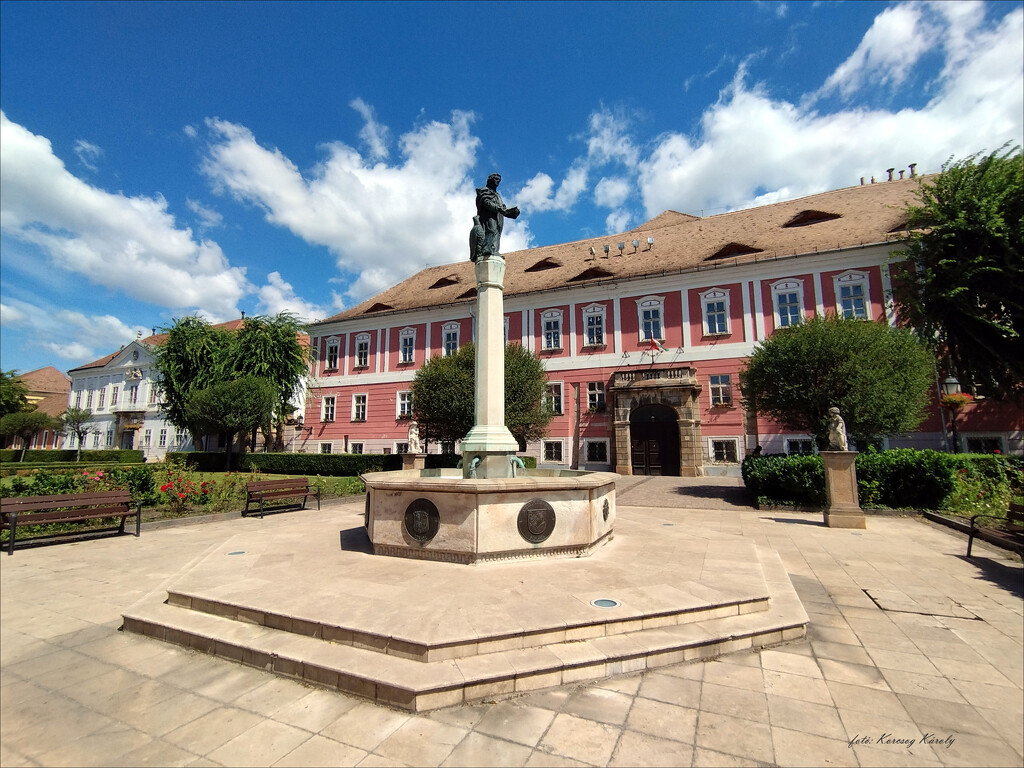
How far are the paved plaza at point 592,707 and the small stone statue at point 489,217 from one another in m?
5.87

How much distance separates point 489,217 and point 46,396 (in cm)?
8078

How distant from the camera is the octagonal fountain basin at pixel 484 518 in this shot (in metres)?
6.60

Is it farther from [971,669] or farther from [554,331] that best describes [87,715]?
[554,331]

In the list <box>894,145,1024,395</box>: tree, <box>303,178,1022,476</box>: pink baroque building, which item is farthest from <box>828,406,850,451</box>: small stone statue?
<box>303,178,1022,476</box>: pink baroque building

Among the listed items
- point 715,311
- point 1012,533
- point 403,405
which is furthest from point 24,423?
point 1012,533

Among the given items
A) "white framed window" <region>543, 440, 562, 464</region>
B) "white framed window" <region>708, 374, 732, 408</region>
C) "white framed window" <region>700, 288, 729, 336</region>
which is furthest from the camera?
"white framed window" <region>543, 440, 562, 464</region>

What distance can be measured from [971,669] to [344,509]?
13486 mm

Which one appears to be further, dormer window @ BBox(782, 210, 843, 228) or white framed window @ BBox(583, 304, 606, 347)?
white framed window @ BBox(583, 304, 606, 347)

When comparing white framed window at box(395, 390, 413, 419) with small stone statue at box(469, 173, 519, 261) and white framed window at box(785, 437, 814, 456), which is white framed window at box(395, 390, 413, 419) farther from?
small stone statue at box(469, 173, 519, 261)

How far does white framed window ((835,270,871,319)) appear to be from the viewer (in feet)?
74.4

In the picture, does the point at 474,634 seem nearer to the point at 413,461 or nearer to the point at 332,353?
the point at 413,461

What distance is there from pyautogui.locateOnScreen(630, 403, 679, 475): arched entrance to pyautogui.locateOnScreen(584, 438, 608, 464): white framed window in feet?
5.60

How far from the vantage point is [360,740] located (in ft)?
10.6

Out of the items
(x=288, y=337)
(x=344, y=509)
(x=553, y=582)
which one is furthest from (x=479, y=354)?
(x=288, y=337)
